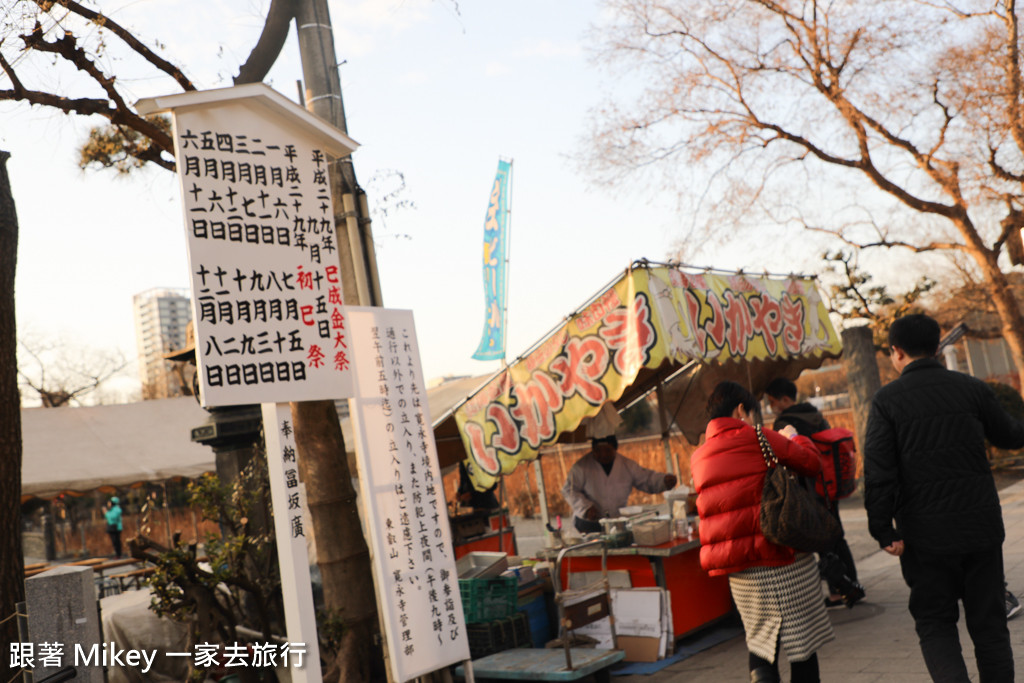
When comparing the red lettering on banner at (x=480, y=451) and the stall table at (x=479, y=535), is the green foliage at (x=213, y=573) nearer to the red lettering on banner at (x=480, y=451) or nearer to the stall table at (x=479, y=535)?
the red lettering on banner at (x=480, y=451)

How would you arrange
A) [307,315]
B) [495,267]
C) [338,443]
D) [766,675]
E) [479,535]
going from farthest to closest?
1. [495,267]
2. [479,535]
3. [338,443]
4. [307,315]
5. [766,675]

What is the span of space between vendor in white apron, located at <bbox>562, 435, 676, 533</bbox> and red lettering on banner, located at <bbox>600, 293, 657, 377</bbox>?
5.90 ft

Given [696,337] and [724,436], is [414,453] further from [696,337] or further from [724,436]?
[696,337]

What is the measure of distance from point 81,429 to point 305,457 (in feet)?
39.0

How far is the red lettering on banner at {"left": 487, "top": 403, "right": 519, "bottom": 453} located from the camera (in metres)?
7.71

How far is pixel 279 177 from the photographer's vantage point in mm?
4785

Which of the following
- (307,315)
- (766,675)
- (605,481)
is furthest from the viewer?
(605,481)

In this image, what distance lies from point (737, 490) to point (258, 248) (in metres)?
2.93

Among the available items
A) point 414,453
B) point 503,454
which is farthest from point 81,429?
point 414,453

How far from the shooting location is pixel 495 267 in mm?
10680

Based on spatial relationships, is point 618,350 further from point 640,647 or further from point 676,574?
point 640,647

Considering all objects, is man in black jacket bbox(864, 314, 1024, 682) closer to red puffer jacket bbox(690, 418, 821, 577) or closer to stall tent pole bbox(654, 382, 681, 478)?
red puffer jacket bbox(690, 418, 821, 577)

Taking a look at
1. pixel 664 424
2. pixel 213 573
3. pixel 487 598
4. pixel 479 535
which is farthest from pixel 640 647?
pixel 479 535

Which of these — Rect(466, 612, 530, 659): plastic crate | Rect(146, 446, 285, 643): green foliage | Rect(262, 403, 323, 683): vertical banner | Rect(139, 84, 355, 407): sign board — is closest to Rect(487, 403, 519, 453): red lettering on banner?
Rect(466, 612, 530, 659): plastic crate
